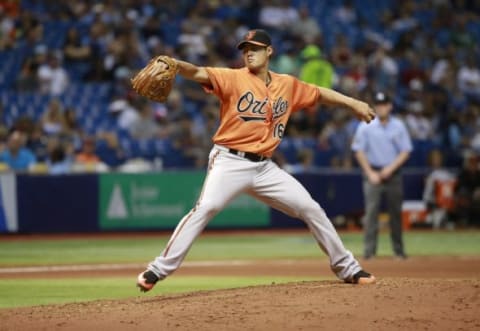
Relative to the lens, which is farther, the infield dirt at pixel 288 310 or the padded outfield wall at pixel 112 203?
the padded outfield wall at pixel 112 203

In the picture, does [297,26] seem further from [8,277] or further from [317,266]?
[8,277]

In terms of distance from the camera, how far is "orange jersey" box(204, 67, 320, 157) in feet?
26.9

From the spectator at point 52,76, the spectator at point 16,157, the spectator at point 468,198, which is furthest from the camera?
the spectator at point 468,198

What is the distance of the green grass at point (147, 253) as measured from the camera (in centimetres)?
993

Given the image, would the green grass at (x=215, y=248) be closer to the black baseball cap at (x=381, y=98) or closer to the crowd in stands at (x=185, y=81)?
the crowd in stands at (x=185, y=81)

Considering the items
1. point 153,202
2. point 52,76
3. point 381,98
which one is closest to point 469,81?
point 153,202

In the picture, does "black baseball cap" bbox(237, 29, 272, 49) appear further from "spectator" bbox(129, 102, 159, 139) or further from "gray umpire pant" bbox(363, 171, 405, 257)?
"spectator" bbox(129, 102, 159, 139)

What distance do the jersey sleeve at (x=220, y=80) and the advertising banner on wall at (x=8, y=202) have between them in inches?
420

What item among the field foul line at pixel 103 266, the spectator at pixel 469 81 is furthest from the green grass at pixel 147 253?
the spectator at pixel 469 81

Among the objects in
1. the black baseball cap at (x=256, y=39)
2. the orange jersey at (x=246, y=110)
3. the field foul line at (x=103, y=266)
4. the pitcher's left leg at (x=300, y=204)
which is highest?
the black baseball cap at (x=256, y=39)

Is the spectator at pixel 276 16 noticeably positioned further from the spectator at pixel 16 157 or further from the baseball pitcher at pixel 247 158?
the baseball pitcher at pixel 247 158

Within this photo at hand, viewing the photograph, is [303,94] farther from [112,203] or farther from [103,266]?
[112,203]

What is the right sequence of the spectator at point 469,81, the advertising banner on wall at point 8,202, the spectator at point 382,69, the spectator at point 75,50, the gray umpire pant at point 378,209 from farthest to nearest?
the spectator at point 469,81 → the spectator at point 382,69 → the spectator at point 75,50 → the advertising banner on wall at point 8,202 → the gray umpire pant at point 378,209

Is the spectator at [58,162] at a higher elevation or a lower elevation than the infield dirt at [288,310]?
lower
